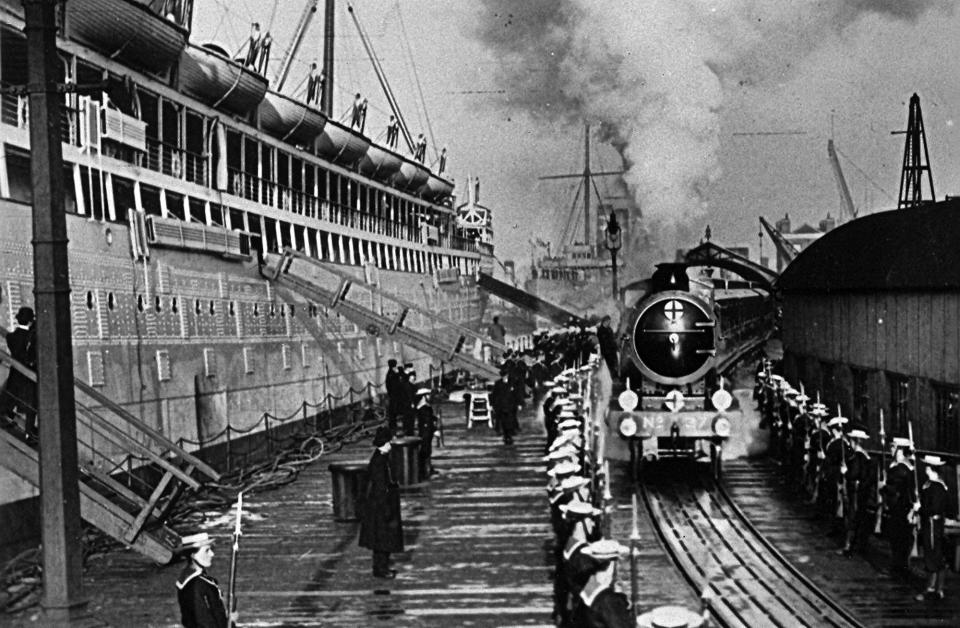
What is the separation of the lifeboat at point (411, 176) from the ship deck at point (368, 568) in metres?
30.2

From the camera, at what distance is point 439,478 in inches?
648

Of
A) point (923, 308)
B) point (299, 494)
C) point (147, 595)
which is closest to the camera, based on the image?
point (147, 595)

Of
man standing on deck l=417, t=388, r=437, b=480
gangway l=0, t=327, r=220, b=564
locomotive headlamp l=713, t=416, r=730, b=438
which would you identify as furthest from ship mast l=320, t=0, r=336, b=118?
gangway l=0, t=327, r=220, b=564

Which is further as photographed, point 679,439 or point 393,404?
point 393,404

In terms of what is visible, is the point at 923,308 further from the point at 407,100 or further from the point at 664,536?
the point at 407,100

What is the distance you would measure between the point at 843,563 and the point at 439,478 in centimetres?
715

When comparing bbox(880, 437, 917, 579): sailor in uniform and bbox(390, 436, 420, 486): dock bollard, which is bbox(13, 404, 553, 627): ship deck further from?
bbox(880, 437, 917, 579): sailor in uniform

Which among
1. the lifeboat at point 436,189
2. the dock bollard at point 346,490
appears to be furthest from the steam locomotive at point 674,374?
the lifeboat at point 436,189

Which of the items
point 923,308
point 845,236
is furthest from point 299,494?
point 845,236

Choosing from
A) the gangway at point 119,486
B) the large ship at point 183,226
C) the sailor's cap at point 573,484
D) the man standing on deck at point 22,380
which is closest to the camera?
the sailor's cap at point 573,484

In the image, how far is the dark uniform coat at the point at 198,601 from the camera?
643 centimetres

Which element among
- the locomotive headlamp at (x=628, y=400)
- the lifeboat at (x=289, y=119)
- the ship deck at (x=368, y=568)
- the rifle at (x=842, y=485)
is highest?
the lifeboat at (x=289, y=119)

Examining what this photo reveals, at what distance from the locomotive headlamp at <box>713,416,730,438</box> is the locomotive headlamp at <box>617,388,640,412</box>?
132 centimetres

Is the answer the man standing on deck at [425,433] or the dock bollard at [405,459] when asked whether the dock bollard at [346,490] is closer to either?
the dock bollard at [405,459]
